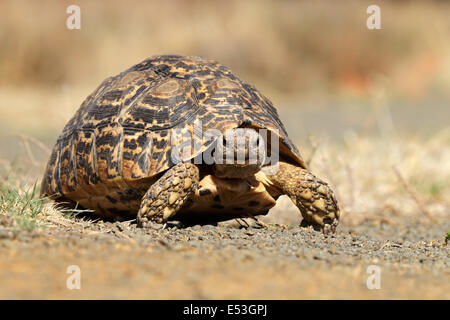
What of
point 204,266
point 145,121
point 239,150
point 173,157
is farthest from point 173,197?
point 204,266

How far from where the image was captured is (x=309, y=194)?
3.98m

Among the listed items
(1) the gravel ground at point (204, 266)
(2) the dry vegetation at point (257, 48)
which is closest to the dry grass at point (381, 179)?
(1) the gravel ground at point (204, 266)

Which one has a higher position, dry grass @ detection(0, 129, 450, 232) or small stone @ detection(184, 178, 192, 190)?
small stone @ detection(184, 178, 192, 190)

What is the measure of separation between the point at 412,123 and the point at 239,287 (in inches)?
427

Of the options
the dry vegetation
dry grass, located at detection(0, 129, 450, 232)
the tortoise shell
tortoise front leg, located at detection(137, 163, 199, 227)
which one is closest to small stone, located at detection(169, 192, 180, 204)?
tortoise front leg, located at detection(137, 163, 199, 227)

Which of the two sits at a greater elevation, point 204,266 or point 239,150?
point 239,150

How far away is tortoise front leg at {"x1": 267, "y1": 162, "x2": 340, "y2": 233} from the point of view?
3982mm

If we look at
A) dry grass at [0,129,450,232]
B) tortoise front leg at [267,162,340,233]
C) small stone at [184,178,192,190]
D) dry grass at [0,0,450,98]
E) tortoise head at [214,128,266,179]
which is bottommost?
dry grass at [0,129,450,232]

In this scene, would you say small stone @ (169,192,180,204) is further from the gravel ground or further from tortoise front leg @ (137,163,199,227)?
the gravel ground

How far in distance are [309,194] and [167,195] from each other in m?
0.98

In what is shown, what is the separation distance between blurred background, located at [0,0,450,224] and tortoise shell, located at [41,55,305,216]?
321 inches

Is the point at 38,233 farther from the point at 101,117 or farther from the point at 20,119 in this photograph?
the point at 20,119

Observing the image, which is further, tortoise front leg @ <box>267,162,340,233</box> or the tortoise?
tortoise front leg @ <box>267,162,340,233</box>

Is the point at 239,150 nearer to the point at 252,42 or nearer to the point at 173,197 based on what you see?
the point at 173,197
